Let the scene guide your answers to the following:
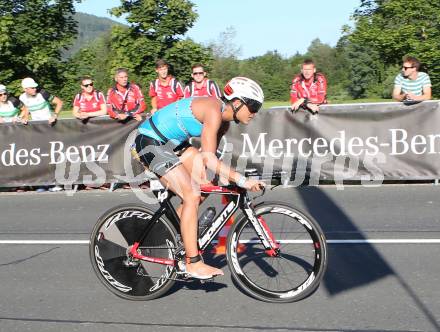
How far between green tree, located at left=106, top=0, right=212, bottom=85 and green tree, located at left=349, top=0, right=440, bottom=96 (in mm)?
12048

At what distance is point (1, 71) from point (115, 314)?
23309mm

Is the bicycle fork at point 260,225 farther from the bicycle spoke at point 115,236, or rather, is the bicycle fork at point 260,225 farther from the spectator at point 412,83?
the spectator at point 412,83

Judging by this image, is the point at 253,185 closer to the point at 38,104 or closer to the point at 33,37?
the point at 38,104

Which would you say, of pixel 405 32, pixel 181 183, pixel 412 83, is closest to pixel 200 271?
pixel 181 183

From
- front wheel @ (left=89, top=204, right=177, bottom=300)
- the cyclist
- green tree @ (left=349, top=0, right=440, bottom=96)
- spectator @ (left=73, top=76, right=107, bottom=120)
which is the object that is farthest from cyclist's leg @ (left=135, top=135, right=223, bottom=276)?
green tree @ (left=349, top=0, right=440, bottom=96)

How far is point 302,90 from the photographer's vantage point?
407 inches

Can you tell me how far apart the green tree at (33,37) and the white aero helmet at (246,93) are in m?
22.2

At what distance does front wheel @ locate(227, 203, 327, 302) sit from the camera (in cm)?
477

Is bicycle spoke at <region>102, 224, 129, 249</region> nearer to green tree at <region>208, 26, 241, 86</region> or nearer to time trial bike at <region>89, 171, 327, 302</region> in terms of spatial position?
time trial bike at <region>89, 171, 327, 302</region>

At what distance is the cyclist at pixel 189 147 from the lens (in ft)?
15.1

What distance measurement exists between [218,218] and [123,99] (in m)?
6.23

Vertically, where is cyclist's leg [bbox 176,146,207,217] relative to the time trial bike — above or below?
above

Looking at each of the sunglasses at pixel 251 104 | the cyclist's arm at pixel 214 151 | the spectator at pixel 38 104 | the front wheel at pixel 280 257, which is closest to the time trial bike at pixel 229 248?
the front wheel at pixel 280 257

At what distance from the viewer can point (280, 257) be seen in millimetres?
5148
